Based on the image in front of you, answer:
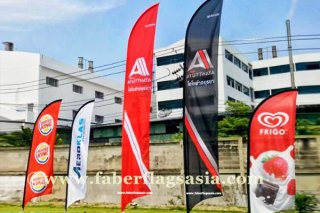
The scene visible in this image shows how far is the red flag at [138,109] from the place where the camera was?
10688 millimetres

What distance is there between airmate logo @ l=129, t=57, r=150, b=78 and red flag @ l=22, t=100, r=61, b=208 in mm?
4673

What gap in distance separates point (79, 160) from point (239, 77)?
101ft

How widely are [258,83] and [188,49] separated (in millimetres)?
38239

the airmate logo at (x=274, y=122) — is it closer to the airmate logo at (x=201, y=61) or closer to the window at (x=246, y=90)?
the airmate logo at (x=201, y=61)

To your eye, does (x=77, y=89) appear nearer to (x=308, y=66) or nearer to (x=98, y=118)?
(x=98, y=118)

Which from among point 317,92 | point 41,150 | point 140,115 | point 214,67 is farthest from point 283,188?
point 317,92

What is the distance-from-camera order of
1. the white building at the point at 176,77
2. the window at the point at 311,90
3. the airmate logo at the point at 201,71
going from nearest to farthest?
1. the airmate logo at the point at 201,71
2. the white building at the point at 176,77
3. the window at the point at 311,90

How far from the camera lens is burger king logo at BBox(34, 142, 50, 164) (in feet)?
46.8

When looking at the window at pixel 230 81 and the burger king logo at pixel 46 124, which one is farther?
the window at pixel 230 81

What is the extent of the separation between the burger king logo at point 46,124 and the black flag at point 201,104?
6.58 m

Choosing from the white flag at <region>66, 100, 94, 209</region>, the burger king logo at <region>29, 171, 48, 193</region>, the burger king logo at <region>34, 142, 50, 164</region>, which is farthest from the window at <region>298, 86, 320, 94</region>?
the burger king logo at <region>29, 171, 48, 193</region>

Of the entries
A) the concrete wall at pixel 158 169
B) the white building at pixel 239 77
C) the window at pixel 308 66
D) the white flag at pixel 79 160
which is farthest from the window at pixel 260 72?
the white flag at pixel 79 160

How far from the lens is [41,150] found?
47.2ft

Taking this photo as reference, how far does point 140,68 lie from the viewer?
36.6 ft
